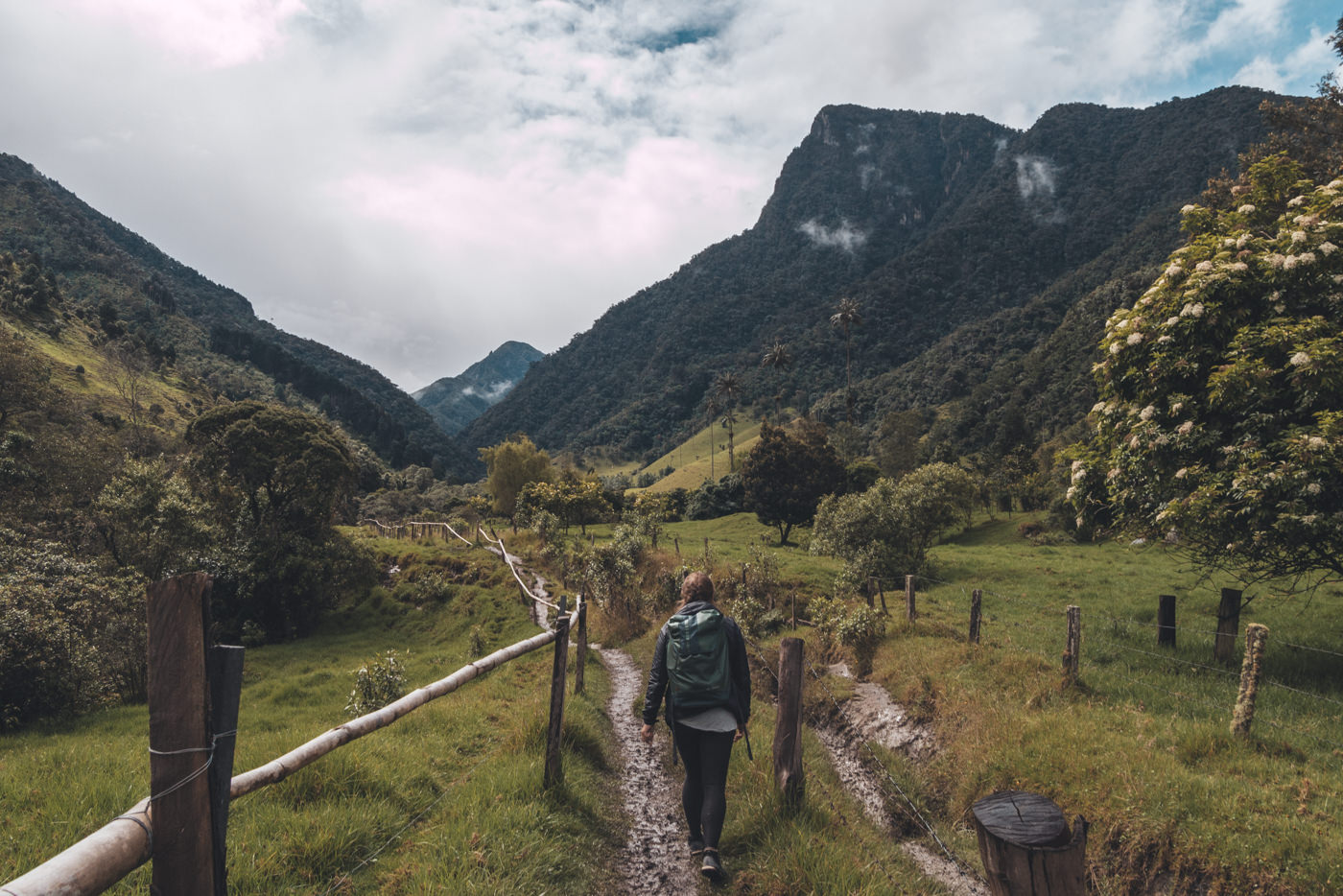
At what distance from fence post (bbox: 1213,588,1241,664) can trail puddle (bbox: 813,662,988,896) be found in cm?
602

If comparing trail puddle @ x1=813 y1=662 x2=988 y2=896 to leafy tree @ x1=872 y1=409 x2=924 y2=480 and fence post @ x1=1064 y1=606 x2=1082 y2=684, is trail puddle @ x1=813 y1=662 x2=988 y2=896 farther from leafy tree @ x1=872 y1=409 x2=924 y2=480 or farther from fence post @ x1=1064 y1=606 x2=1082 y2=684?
leafy tree @ x1=872 y1=409 x2=924 y2=480

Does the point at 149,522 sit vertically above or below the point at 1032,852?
below

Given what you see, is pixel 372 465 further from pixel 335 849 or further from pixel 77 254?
pixel 335 849

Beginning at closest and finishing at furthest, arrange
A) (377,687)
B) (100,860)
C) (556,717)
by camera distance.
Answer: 1. (100,860)
2. (556,717)
3. (377,687)

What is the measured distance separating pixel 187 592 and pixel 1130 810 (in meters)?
9.16

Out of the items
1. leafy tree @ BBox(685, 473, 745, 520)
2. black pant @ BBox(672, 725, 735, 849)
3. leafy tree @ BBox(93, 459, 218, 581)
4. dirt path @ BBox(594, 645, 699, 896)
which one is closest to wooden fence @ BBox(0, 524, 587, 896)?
black pant @ BBox(672, 725, 735, 849)

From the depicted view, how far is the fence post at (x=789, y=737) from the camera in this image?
604cm

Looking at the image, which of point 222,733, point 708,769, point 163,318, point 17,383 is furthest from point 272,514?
point 163,318

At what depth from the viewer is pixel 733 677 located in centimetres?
557

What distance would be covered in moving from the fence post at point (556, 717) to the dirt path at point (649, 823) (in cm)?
105

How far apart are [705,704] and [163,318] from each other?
18186 centimetres

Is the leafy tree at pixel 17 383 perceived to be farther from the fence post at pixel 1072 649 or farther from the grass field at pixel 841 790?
the fence post at pixel 1072 649

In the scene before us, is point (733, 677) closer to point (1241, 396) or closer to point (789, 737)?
point (789, 737)

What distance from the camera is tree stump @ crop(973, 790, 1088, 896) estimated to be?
2631 mm
